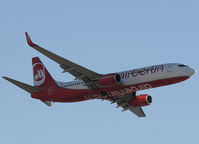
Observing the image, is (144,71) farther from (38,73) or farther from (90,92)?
(38,73)

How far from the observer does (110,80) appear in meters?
61.2

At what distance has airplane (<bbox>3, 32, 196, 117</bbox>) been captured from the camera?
60375 mm

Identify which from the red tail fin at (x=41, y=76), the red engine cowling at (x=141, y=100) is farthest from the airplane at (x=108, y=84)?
the red tail fin at (x=41, y=76)

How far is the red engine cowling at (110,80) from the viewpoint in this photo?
61094 mm

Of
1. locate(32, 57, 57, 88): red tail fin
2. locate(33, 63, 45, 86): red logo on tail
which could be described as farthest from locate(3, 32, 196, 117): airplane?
locate(33, 63, 45, 86): red logo on tail

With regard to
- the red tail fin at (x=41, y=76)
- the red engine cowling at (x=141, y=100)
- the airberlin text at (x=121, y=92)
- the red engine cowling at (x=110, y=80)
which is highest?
the red tail fin at (x=41, y=76)

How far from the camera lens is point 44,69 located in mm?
Result: 73750

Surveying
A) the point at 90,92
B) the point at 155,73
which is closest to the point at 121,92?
the point at 90,92

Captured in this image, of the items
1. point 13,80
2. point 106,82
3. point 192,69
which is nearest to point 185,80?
point 192,69

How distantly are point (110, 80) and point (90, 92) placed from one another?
4.19 m

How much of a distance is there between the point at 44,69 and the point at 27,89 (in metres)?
6.49

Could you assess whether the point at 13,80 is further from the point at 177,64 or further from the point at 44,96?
the point at 177,64

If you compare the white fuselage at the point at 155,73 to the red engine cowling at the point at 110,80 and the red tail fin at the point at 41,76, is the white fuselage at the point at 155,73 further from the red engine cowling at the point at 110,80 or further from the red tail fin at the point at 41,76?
the red tail fin at the point at 41,76

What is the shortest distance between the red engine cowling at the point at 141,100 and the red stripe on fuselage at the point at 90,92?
5163mm
